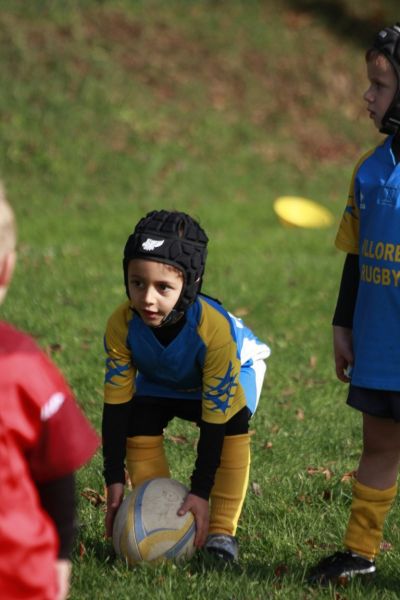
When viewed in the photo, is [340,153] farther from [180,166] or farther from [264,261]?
[264,261]

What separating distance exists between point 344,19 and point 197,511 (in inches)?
823

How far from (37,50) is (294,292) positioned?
8.92m

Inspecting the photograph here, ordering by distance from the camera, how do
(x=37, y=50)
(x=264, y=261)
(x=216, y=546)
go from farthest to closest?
(x=37, y=50) → (x=264, y=261) → (x=216, y=546)

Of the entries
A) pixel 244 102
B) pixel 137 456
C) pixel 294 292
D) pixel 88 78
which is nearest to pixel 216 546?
pixel 137 456

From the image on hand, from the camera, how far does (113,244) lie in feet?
41.0

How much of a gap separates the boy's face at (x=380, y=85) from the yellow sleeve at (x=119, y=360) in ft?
4.44

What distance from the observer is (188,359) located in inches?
179

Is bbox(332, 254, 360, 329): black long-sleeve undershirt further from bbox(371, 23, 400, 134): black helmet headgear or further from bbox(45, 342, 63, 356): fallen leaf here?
bbox(45, 342, 63, 356): fallen leaf

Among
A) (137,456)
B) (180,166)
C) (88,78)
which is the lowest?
(137,456)

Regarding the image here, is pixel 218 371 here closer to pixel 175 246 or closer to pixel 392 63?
pixel 175 246

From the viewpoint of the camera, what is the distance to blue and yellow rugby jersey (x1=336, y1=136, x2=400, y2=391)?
4.15m

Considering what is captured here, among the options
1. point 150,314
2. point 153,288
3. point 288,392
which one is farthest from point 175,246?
Result: point 288,392

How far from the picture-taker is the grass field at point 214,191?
501 centimetres

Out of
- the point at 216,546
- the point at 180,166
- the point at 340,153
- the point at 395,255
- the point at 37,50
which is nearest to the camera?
the point at 395,255
